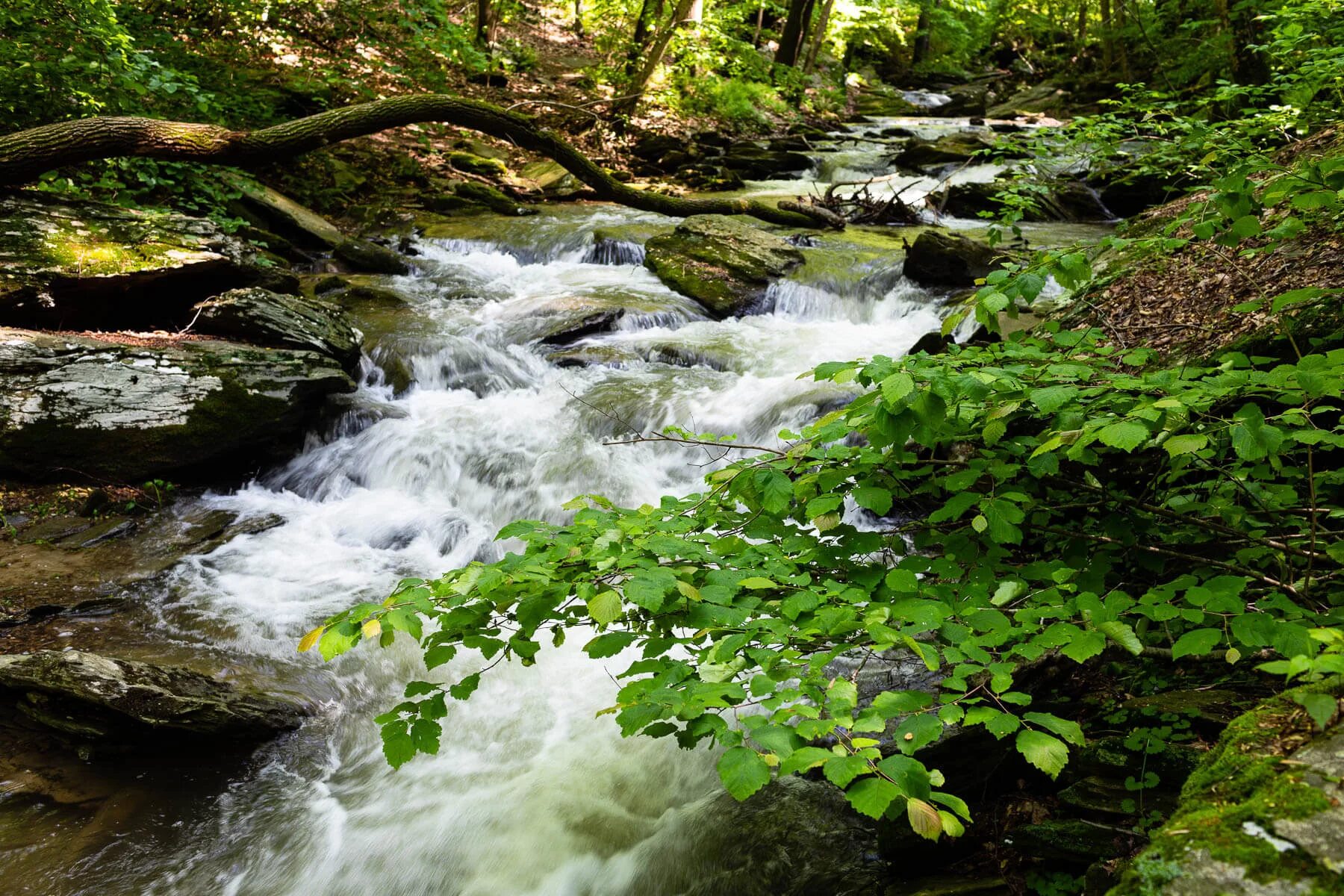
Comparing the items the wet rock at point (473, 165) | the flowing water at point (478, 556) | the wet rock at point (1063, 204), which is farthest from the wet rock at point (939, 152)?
the wet rock at point (473, 165)

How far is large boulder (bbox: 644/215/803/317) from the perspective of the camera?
9.46 m

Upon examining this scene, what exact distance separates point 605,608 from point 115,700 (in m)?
3.09

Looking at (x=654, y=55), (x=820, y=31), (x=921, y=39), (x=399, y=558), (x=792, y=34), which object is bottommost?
(x=399, y=558)

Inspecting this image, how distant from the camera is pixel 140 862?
307 centimetres

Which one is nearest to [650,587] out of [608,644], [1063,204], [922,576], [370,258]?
[608,644]

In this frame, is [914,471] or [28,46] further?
[28,46]

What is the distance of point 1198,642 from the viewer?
170 cm

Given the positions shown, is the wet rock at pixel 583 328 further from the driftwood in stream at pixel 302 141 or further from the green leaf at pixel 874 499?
the green leaf at pixel 874 499

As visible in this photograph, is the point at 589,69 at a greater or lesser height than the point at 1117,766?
greater

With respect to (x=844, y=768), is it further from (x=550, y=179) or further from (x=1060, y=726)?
(x=550, y=179)

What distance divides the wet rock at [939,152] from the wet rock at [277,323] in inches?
495

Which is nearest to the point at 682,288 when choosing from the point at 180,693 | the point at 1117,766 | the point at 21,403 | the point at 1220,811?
the point at 21,403

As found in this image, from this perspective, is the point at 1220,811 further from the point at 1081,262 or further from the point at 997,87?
A: the point at 997,87

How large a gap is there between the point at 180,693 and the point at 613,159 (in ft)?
45.1
